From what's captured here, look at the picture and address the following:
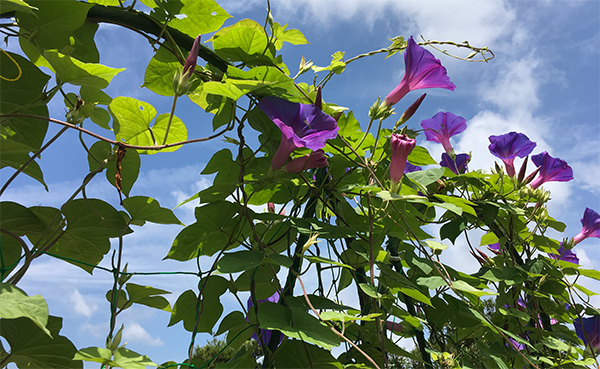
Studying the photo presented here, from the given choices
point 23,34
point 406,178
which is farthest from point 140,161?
point 406,178

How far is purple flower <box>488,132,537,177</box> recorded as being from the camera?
1.43 m

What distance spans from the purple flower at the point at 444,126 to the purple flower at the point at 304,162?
0.70 m

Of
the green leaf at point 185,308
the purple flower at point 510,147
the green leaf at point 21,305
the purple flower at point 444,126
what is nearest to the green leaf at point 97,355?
the green leaf at point 21,305

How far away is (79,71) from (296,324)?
579 mm

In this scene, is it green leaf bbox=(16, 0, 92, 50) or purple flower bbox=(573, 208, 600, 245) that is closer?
green leaf bbox=(16, 0, 92, 50)

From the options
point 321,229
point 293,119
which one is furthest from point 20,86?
point 321,229

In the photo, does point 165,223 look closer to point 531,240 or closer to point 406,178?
point 406,178

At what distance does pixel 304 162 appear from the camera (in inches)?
31.6

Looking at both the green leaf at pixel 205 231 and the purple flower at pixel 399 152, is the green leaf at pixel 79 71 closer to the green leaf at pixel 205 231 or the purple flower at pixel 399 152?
the green leaf at pixel 205 231

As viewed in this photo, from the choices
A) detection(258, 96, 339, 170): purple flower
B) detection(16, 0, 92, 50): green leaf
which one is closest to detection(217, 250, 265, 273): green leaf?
detection(258, 96, 339, 170): purple flower

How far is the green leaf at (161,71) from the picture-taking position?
888 millimetres

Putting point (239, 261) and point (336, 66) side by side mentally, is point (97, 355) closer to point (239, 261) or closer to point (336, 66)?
point (239, 261)

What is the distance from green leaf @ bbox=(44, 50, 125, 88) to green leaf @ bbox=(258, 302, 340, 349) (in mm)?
483

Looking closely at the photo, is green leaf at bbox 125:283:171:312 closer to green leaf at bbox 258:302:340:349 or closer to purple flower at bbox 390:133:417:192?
green leaf at bbox 258:302:340:349
